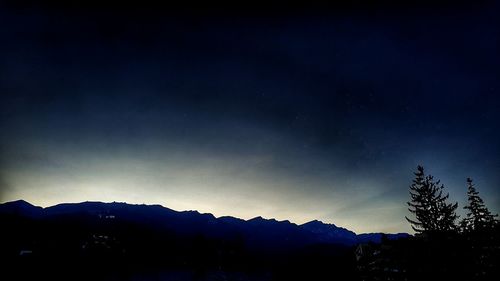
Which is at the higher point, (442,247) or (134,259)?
(442,247)

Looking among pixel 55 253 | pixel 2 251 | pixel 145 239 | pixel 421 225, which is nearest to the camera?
pixel 2 251

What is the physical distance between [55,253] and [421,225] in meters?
42.1

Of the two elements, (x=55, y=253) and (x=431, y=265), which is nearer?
(x=431, y=265)

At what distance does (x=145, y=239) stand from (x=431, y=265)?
183434mm

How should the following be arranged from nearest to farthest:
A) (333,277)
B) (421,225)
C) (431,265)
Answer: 1. (431,265)
2. (421,225)
3. (333,277)

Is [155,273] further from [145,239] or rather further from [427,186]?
[427,186]

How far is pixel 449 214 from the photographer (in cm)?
2891

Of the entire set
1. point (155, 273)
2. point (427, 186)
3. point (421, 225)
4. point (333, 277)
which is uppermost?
point (427, 186)


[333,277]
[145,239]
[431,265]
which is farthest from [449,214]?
[145,239]

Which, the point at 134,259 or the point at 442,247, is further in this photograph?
the point at 134,259

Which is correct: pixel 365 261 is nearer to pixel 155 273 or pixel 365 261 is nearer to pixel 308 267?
pixel 308 267

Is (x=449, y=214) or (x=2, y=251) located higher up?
(x=449, y=214)

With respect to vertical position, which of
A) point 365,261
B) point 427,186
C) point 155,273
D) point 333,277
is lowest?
point 155,273

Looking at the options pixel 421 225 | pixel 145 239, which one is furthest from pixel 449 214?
pixel 145 239
